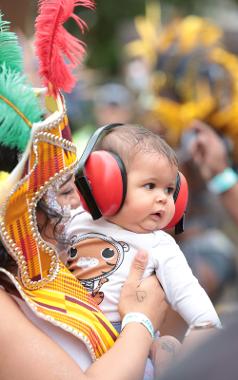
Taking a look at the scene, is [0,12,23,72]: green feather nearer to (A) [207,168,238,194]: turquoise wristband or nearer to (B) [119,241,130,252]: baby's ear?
(B) [119,241,130,252]: baby's ear

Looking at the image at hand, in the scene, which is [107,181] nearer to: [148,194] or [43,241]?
[148,194]

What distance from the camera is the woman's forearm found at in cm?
196

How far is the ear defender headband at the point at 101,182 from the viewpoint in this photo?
2174 millimetres

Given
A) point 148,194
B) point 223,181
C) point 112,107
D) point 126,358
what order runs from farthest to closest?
point 112,107
point 223,181
point 148,194
point 126,358

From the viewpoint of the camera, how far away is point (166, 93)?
593 cm

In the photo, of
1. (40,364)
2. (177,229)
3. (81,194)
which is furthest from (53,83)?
(40,364)

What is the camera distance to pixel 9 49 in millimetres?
2193

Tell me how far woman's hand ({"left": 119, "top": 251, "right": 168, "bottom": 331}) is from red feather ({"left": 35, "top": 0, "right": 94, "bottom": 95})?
1.61 feet

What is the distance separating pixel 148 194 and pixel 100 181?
13cm

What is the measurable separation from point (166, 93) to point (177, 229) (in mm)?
3637

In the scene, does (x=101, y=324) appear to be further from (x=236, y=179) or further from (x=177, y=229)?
(x=236, y=179)

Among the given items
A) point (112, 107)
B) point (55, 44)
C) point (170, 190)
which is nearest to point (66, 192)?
point (170, 190)

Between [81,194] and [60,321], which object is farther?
[81,194]

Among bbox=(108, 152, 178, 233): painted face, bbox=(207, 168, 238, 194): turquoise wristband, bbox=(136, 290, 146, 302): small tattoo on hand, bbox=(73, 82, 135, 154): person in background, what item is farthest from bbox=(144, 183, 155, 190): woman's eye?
bbox=(73, 82, 135, 154): person in background
